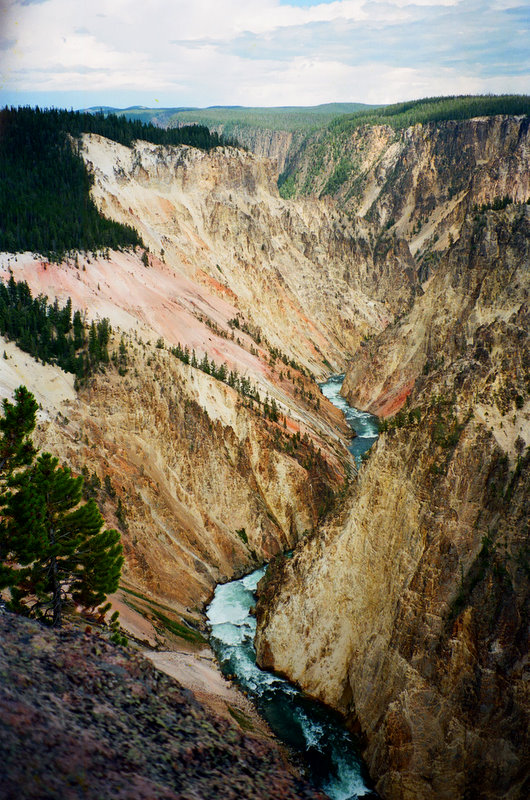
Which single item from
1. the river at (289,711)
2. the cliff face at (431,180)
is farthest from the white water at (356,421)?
the cliff face at (431,180)

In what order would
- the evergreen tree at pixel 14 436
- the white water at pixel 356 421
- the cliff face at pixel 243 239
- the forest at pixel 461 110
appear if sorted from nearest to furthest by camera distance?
the evergreen tree at pixel 14 436 < the white water at pixel 356 421 < the cliff face at pixel 243 239 < the forest at pixel 461 110

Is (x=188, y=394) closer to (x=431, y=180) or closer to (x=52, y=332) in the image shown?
(x=52, y=332)

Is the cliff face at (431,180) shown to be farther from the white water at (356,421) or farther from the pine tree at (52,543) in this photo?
the pine tree at (52,543)

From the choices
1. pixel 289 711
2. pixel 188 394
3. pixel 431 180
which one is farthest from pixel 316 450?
pixel 431 180

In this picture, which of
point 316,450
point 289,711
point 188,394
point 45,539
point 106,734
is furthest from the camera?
point 316,450

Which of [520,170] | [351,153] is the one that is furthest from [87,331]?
[351,153]

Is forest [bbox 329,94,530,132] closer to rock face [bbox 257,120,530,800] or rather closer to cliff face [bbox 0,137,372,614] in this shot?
cliff face [bbox 0,137,372,614]
